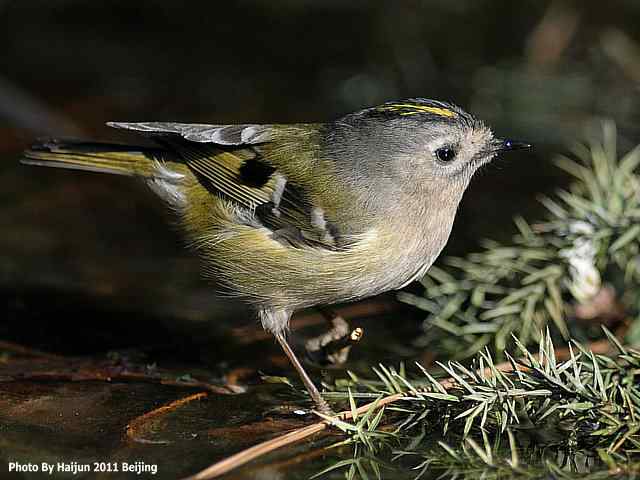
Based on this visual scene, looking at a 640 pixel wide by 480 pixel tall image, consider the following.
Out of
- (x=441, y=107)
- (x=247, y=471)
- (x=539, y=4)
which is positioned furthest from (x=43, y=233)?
(x=539, y=4)

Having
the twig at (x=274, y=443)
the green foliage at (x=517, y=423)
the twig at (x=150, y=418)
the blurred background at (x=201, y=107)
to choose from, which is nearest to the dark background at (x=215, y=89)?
the blurred background at (x=201, y=107)

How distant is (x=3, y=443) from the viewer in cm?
194

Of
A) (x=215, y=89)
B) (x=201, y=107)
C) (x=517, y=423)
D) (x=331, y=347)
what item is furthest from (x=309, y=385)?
(x=215, y=89)

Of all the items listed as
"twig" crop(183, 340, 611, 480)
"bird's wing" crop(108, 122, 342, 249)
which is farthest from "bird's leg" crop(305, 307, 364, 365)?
"twig" crop(183, 340, 611, 480)

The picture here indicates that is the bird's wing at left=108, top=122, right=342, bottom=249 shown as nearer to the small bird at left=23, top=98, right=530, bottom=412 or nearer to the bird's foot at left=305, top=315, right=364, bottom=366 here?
the small bird at left=23, top=98, right=530, bottom=412

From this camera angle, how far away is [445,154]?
9.07 ft

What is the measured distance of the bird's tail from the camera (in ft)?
10.1

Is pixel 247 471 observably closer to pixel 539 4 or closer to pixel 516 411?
pixel 516 411

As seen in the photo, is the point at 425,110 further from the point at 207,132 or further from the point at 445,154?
the point at 207,132

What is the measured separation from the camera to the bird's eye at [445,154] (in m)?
2.76

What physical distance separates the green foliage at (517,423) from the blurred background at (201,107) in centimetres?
35

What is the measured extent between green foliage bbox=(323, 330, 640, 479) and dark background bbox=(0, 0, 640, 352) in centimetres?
104

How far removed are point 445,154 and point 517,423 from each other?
3.01 ft

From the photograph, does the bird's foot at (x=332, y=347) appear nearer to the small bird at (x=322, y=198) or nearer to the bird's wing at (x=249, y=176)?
the small bird at (x=322, y=198)
